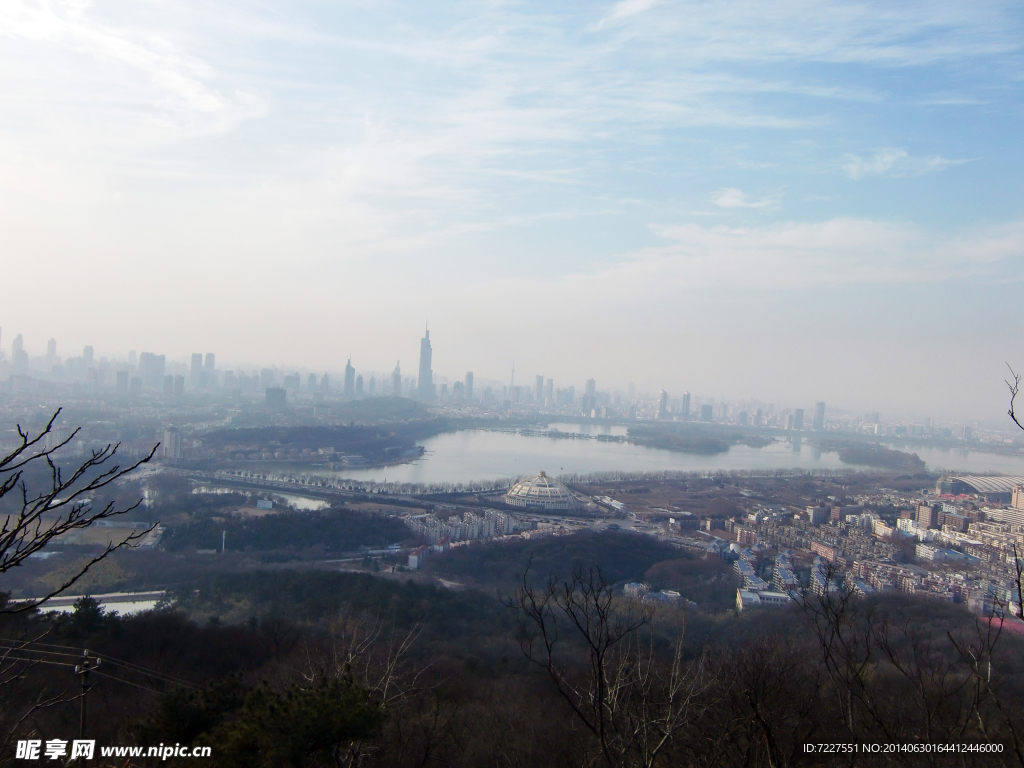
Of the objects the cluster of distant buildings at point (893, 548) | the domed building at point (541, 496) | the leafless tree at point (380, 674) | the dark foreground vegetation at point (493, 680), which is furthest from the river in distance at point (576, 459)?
the leafless tree at point (380, 674)

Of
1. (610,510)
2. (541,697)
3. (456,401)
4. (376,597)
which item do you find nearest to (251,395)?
(456,401)

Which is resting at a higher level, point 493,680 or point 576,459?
point 493,680

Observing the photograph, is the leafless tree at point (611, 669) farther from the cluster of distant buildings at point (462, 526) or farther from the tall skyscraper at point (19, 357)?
the tall skyscraper at point (19, 357)

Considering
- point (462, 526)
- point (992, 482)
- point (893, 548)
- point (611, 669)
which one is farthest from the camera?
point (992, 482)

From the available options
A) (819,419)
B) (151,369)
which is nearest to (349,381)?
A: (151,369)

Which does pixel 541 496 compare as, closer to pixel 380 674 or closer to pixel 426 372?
pixel 380 674

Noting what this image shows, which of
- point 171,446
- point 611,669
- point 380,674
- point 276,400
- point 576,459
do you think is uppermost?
point 276,400

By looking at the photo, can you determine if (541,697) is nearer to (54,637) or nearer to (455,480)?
(54,637)
